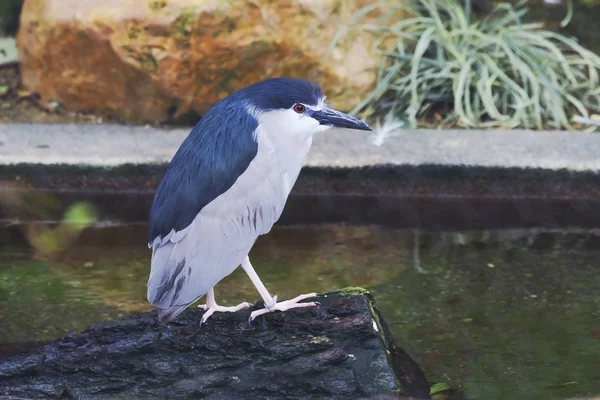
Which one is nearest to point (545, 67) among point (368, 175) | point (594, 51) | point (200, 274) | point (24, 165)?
point (594, 51)

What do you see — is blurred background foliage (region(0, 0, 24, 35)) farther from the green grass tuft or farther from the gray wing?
the gray wing

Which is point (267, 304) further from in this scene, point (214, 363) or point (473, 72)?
point (473, 72)

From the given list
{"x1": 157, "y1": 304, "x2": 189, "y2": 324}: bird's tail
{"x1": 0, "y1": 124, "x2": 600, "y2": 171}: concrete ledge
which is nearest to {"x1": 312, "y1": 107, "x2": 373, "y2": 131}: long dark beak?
{"x1": 157, "y1": 304, "x2": 189, "y2": 324}: bird's tail

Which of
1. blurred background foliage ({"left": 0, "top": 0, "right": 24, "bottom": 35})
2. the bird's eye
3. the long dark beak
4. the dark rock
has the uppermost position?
blurred background foliage ({"left": 0, "top": 0, "right": 24, "bottom": 35})

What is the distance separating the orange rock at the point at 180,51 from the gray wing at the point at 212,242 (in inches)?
111

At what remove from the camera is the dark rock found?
8.50 feet

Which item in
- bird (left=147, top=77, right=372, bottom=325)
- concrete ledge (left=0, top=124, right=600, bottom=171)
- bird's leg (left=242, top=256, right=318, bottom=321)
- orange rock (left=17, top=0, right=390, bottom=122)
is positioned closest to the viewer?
bird (left=147, top=77, right=372, bottom=325)

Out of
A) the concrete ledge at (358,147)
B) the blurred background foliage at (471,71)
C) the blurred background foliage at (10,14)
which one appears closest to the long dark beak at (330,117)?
the concrete ledge at (358,147)

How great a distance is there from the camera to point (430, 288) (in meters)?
3.56

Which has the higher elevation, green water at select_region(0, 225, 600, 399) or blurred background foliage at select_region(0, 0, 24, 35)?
blurred background foliage at select_region(0, 0, 24, 35)

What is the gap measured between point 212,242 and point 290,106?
420 millimetres

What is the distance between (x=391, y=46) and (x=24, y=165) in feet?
8.16

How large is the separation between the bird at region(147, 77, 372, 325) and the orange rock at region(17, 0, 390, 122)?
278 centimetres

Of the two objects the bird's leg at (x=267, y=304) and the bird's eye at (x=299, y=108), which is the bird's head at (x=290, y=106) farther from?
the bird's leg at (x=267, y=304)
